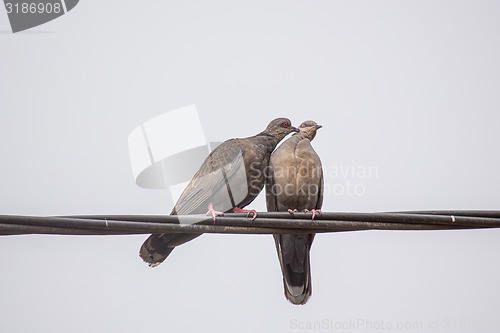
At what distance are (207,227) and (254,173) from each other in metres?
1.91

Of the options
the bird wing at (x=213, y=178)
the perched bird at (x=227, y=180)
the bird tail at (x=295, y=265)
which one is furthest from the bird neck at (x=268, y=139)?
the bird tail at (x=295, y=265)

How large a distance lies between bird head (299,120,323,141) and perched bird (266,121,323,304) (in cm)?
38

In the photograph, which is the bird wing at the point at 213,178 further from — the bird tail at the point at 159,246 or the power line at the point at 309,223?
the power line at the point at 309,223

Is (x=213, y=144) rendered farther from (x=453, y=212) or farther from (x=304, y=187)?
(x=453, y=212)

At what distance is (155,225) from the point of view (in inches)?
139

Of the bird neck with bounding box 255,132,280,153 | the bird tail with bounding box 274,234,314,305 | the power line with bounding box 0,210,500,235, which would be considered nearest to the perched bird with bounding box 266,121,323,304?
the bird tail with bounding box 274,234,314,305

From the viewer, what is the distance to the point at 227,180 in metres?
5.60

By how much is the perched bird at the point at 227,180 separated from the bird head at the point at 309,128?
50cm

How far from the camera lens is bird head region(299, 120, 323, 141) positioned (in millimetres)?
→ 6301

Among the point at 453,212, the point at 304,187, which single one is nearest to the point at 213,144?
the point at 304,187

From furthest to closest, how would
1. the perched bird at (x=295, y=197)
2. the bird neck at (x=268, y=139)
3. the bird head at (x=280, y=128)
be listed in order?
the bird head at (x=280, y=128) → the bird neck at (x=268, y=139) → the perched bird at (x=295, y=197)

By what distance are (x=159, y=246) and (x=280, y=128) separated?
1853mm

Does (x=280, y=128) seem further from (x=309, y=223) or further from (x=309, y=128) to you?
Answer: (x=309, y=223)

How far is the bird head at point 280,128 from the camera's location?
245 inches
